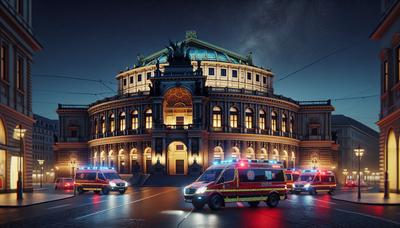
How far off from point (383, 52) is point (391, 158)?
A: 853cm

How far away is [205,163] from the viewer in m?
87.3

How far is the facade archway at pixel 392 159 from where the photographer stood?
44.2 meters

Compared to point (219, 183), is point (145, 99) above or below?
above

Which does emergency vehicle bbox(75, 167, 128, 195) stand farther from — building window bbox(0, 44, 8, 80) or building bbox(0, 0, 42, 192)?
building window bbox(0, 44, 8, 80)

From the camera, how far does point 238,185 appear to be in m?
28.7

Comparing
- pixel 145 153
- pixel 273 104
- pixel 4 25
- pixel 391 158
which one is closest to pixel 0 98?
pixel 4 25

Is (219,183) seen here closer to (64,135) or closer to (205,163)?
(205,163)

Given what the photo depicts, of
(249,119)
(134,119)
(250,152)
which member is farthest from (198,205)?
(134,119)

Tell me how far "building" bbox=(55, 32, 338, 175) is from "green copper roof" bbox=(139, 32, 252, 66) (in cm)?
19

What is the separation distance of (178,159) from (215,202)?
62.8 metres

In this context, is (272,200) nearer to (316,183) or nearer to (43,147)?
(316,183)

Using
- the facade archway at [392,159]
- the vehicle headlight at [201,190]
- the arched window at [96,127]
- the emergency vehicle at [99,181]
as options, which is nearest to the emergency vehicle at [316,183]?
the facade archway at [392,159]

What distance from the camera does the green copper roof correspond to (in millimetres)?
102438

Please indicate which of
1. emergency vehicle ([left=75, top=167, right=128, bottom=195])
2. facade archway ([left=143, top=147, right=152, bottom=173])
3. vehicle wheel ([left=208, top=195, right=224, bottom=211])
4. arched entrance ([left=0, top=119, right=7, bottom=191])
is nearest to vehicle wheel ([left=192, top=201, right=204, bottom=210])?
vehicle wheel ([left=208, top=195, right=224, bottom=211])
